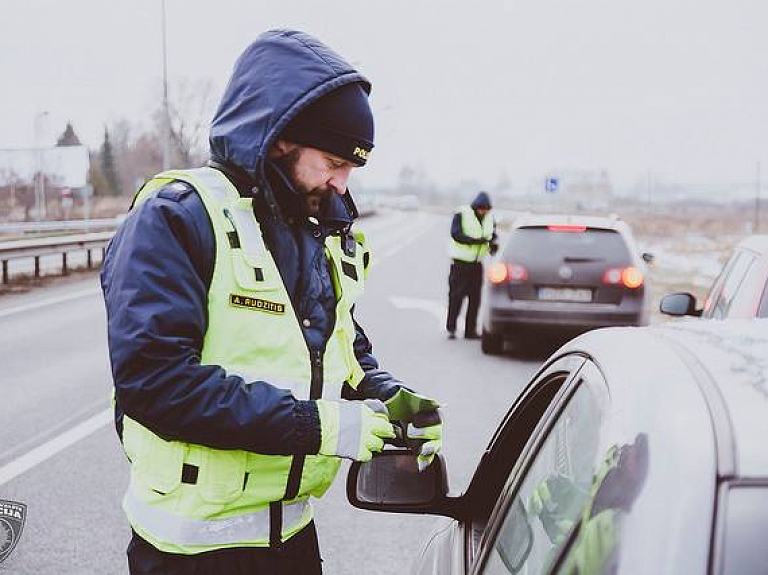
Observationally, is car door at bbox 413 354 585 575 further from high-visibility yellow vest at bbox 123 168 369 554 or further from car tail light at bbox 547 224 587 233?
car tail light at bbox 547 224 587 233

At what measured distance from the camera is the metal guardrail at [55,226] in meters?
40.3

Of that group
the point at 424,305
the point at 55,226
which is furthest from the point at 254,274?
the point at 55,226

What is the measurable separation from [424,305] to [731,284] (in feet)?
31.0

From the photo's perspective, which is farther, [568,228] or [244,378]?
[568,228]

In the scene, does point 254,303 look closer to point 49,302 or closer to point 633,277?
point 633,277

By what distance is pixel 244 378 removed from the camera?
206 cm

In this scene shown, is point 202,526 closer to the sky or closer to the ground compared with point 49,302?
closer to the sky

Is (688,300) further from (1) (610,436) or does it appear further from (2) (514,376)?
(1) (610,436)

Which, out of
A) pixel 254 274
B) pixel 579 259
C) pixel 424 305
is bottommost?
pixel 424 305

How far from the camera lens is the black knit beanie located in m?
2.18

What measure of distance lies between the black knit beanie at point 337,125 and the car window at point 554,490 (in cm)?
83

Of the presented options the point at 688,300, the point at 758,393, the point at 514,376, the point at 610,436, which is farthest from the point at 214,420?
the point at 514,376

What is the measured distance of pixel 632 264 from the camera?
959 centimetres

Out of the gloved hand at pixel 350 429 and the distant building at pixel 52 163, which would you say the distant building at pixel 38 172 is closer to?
the distant building at pixel 52 163
